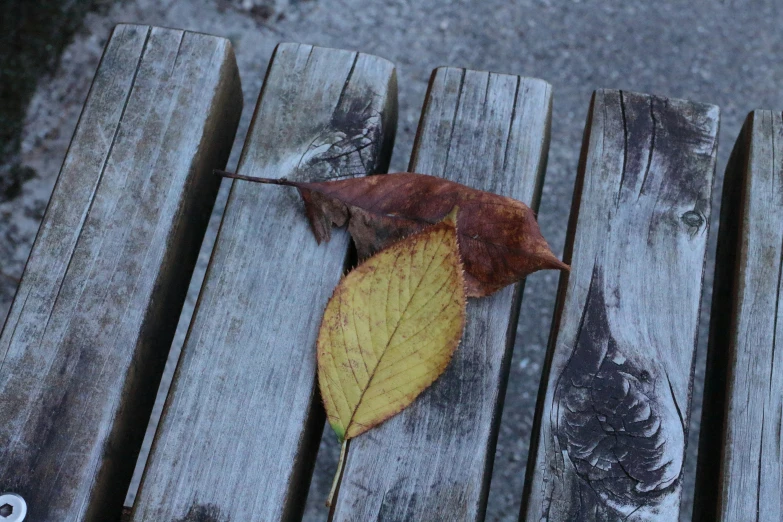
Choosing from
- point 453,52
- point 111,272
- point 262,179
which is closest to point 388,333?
point 262,179

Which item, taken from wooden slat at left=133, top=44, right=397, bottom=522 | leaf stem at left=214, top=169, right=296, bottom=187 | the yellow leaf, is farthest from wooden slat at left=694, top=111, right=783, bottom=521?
leaf stem at left=214, top=169, right=296, bottom=187

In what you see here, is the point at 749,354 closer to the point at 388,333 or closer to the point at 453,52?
the point at 388,333

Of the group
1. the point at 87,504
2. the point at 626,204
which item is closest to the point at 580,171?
the point at 626,204

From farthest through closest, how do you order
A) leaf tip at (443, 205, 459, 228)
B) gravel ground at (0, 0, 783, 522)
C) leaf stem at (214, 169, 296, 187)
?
gravel ground at (0, 0, 783, 522), leaf stem at (214, 169, 296, 187), leaf tip at (443, 205, 459, 228)

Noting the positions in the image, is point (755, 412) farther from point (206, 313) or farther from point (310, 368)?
point (206, 313)

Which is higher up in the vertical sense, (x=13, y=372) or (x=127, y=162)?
(x=127, y=162)

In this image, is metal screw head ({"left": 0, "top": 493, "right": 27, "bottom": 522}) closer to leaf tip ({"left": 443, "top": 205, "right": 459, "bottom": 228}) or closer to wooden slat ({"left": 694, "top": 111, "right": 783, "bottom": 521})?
leaf tip ({"left": 443, "top": 205, "right": 459, "bottom": 228})

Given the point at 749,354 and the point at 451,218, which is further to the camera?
the point at 749,354
